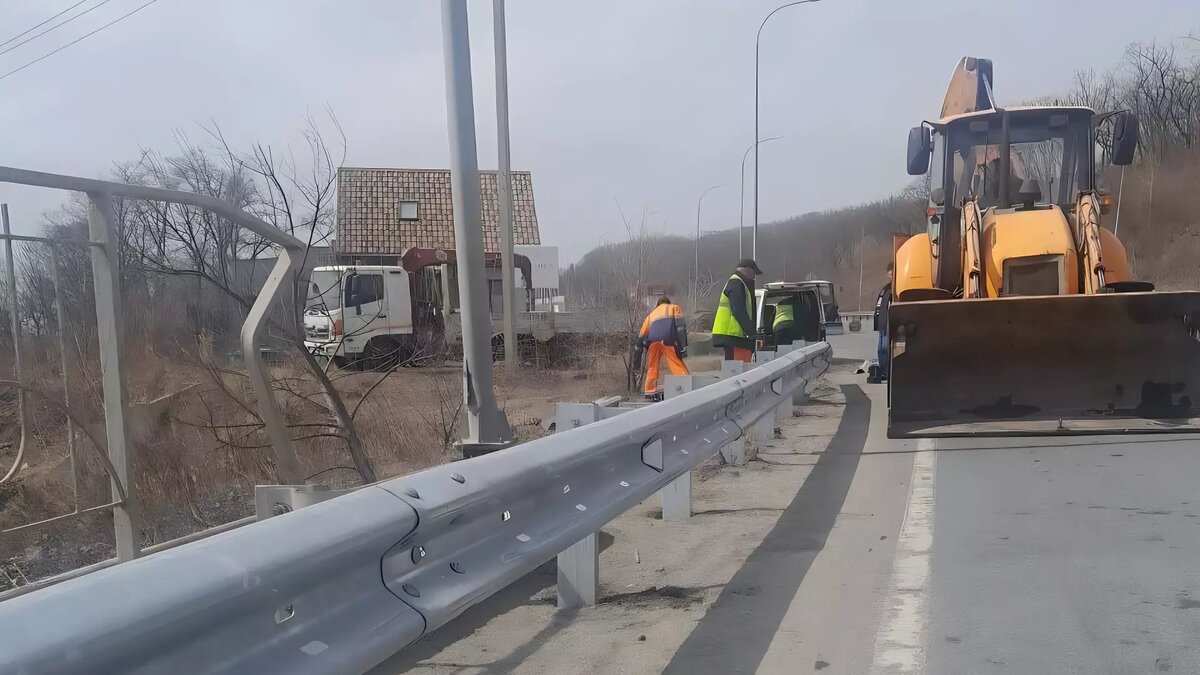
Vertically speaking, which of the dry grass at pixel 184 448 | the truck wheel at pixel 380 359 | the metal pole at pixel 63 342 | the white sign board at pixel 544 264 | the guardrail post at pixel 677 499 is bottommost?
the guardrail post at pixel 677 499

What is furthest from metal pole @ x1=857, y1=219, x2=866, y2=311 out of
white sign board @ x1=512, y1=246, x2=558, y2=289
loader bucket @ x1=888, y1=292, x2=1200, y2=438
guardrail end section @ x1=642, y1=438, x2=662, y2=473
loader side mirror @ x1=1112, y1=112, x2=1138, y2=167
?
guardrail end section @ x1=642, y1=438, x2=662, y2=473

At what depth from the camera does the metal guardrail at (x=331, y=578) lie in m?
1.52

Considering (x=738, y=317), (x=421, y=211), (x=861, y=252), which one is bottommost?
(x=738, y=317)

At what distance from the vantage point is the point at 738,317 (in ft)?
38.5

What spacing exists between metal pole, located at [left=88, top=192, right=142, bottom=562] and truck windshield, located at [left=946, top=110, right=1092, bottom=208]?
8.33 meters

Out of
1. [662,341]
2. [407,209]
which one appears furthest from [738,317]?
[407,209]

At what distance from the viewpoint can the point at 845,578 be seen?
467 centimetres

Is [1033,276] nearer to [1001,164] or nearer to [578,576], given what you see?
[1001,164]

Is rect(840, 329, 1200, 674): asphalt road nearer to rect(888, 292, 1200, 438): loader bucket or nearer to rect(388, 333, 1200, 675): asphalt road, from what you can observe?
rect(388, 333, 1200, 675): asphalt road

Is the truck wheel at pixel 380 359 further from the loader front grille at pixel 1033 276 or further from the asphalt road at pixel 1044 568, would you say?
the loader front grille at pixel 1033 276

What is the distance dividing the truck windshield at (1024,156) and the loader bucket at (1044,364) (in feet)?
7.16

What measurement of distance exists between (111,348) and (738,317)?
860 cm

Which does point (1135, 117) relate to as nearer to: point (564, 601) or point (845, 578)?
point (845, 578)

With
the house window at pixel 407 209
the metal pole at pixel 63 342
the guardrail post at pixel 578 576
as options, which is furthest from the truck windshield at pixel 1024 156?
the house window at pixel 407 209
